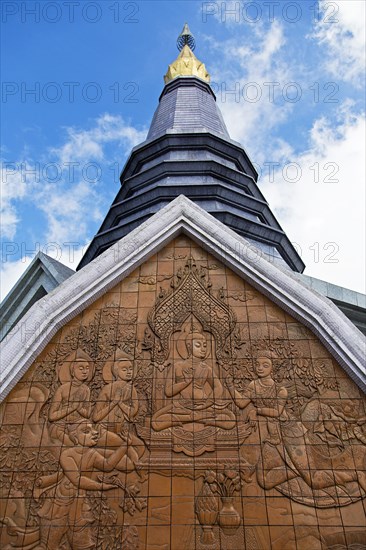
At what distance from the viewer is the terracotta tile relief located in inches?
236

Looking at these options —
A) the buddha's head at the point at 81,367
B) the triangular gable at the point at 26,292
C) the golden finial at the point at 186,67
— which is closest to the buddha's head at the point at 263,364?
the buddha's head at the point at 81,367

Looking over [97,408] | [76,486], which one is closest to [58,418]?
[97,408]

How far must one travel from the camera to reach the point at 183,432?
664 cm

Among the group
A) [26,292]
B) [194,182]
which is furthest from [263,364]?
[194,182]

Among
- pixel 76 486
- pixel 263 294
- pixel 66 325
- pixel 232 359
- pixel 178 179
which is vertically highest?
pixel 178 179

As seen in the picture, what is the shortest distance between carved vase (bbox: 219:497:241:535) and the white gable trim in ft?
8.44

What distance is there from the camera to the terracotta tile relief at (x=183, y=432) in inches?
236

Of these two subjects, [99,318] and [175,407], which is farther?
[99,318]

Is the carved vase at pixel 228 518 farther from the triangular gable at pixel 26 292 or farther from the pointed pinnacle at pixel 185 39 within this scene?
the pointed pinnacle at pixel 185 39

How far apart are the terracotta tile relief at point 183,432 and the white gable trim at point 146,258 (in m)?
0.20

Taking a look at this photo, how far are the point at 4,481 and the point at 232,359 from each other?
363 centimetres

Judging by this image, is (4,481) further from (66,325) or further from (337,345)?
(337,345)

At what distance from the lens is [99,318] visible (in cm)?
775

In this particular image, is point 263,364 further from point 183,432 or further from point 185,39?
point 185,39
